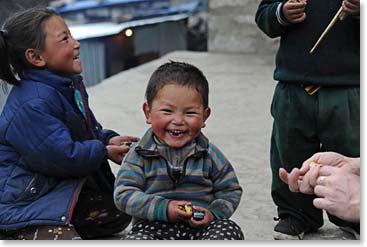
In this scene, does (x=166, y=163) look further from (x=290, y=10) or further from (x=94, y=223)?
(x=290, y=10)

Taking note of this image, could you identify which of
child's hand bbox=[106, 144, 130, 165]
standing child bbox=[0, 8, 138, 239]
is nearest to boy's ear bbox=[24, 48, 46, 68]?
standing child bbox=[0, 8, 138, 239]

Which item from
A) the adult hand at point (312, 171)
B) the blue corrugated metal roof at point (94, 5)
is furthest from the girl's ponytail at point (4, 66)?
the blue corrugated metal roof at point (94, 5)

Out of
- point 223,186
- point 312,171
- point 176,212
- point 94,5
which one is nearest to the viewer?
point 312,171

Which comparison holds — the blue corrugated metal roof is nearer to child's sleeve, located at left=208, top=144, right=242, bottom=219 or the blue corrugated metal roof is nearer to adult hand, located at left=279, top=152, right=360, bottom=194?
child's sleeve, located at left=208, top=144, right=242, bottom=219

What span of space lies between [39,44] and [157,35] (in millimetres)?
7183

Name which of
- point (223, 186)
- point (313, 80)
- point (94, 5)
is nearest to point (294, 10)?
point (313, 80)

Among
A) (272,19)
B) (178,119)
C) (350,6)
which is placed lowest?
(178,119)

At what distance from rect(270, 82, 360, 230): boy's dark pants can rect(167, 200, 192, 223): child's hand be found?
28.3 inches

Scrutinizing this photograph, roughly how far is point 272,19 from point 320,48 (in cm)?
20

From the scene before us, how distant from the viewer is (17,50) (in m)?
2.67

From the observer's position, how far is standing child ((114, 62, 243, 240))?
2.38 m

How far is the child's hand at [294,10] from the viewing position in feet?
9.14

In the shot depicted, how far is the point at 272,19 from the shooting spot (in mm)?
2904

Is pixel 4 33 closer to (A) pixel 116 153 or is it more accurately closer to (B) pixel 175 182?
(A) pixel 116 153
